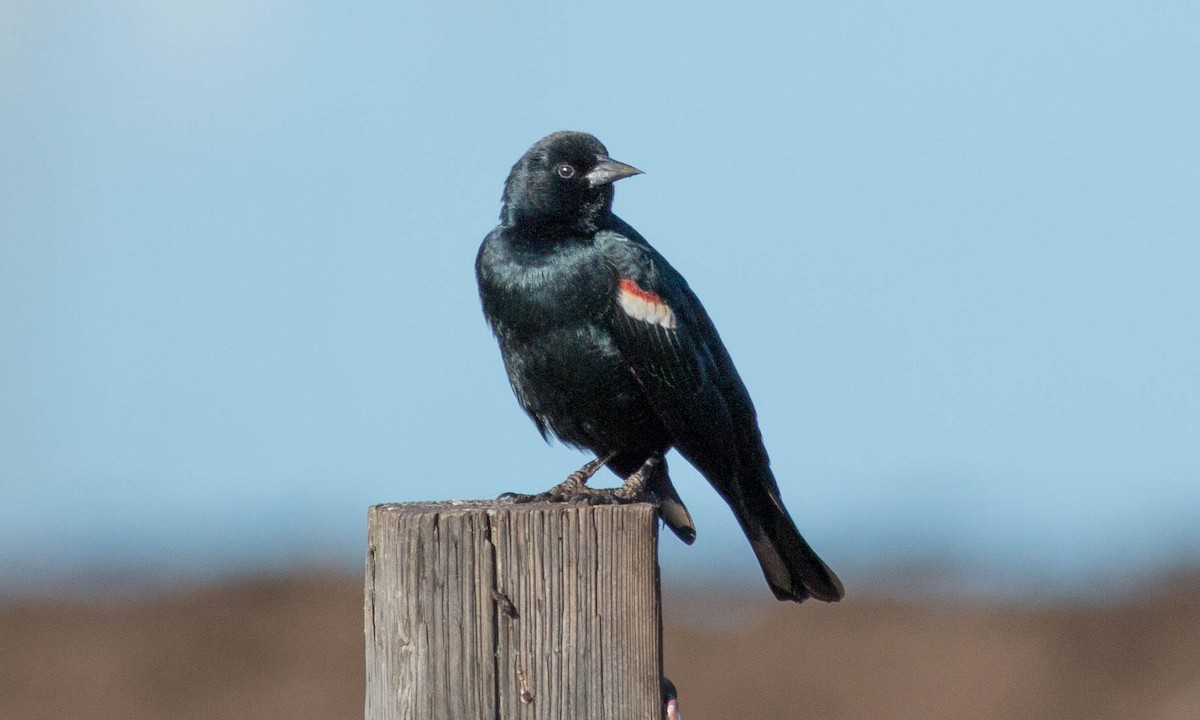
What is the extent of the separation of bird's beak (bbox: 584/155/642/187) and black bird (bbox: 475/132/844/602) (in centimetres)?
18

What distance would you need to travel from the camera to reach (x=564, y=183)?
5.44 metres

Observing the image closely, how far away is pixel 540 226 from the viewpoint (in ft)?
17.3

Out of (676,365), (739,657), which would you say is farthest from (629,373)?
(739,657)

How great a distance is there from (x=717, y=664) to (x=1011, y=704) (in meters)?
1.67

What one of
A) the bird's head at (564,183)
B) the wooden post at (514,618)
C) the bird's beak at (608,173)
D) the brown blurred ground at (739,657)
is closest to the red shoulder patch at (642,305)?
the bird's head at (564,183)

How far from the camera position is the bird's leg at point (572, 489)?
4292 mm

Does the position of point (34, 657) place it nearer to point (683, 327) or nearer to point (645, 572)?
point (683, 327)

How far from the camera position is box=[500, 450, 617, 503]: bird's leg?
169 inches

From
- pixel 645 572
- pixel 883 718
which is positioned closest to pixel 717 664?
pixel 883 718

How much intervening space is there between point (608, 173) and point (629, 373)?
80 centimetres

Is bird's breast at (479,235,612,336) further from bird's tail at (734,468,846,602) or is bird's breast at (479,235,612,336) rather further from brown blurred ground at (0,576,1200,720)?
brown blurred ground at (0,576,1200,720)

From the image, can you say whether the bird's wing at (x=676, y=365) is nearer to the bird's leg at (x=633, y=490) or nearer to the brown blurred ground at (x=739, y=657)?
the bird's leg at (x=633, y=490)

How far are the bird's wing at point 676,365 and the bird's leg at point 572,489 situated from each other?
30cm

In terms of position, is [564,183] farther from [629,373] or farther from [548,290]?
[629,373]
